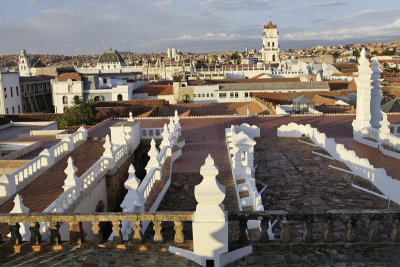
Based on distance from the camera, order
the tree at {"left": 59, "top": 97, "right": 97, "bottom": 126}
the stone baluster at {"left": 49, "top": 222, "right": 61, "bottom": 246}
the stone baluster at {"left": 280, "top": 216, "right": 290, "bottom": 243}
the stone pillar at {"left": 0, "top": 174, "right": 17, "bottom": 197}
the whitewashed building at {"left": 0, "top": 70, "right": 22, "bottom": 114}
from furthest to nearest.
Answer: the whitewashed building at {"left": 0, "top": 70, "right": 22, "bottom": 114} → the tree at {"left": 59, "top": 97, "right": 97, "bottom": 126} → the stone pillar at {"left": 0, "top": 174, "right": 17, "bottom": 197} → the stone baluster at {"left": 49, "top": 222, "right": 61, "bottom": 246} → the stone baluster at {"left": 280, "top": 216, "right": 290, "bottom": 243}

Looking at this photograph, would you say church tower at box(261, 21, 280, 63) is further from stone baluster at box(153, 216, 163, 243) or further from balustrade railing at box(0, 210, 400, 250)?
stone baluster at box(153, 216, 163, 243)

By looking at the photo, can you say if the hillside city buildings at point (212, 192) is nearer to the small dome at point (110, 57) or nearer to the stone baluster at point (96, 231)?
the stone baluster at point (96, 231)

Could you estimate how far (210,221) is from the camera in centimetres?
571

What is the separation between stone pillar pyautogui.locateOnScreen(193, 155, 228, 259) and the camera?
5.71m

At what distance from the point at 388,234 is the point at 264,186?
399 centimetres

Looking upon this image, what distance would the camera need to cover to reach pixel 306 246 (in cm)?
601

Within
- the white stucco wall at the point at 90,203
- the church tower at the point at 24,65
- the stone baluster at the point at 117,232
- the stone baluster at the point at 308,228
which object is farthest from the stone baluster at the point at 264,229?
the church tower at the point at 24,65

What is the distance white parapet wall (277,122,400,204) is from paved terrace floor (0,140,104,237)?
27.2 feet

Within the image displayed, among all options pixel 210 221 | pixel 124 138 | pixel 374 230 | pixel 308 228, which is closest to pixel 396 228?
pixel 374 230

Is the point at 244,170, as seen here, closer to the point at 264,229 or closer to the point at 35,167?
the point at 264,229

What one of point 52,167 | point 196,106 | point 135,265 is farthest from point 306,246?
point 196,106

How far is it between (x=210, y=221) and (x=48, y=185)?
24.0 ft

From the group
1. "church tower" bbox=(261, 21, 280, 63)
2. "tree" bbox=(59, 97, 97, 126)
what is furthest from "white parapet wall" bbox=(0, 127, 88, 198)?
"church tower" bbox=(261, 21, 280, 63)

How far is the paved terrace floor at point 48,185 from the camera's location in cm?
991
